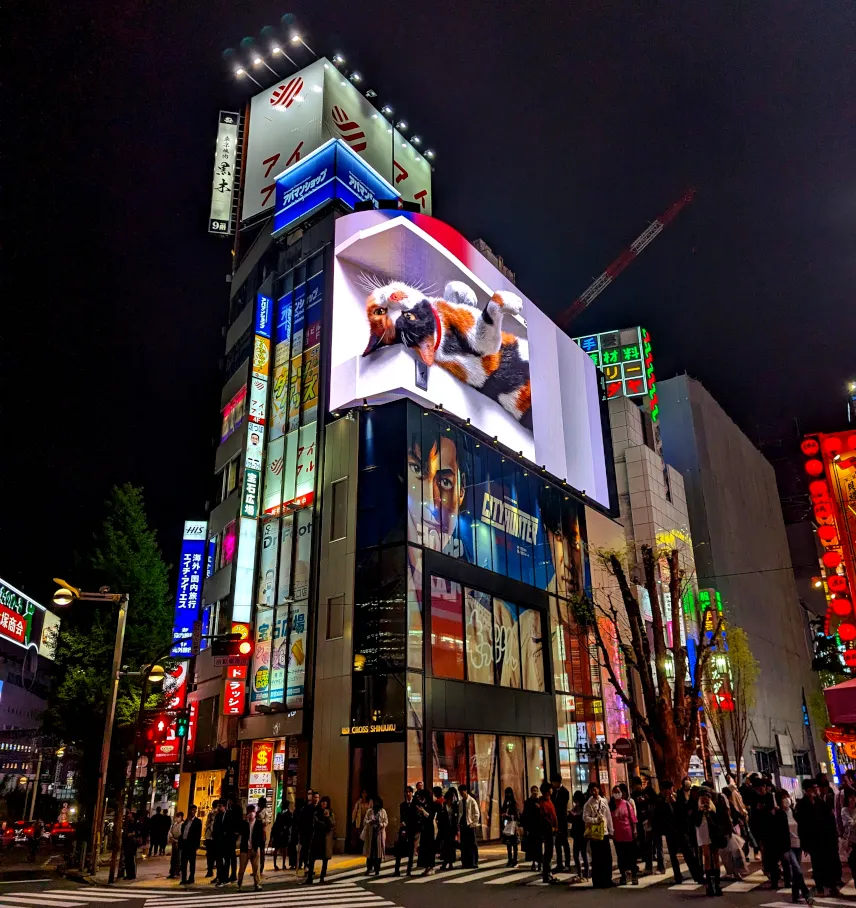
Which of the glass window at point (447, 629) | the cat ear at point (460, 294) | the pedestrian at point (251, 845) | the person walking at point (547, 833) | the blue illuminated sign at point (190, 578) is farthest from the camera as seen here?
the cat ear at point (460, 294)

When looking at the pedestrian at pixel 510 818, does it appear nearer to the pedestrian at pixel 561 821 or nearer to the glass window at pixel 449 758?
the pedestrian at pixel 561 821

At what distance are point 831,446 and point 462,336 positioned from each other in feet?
50.6

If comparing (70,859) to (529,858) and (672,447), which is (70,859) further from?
(672,447)

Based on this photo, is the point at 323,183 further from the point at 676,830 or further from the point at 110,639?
the point at 676,830

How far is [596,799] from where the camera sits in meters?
13.9

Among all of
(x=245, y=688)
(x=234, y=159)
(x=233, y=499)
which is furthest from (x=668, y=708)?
(x=234, y=159)

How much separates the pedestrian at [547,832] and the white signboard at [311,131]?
33584mm

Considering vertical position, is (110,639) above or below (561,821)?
above

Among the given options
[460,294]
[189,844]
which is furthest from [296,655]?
[460,294]

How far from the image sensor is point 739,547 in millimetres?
62844

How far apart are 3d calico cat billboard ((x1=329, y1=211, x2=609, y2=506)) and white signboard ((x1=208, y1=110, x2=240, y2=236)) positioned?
1589 cm

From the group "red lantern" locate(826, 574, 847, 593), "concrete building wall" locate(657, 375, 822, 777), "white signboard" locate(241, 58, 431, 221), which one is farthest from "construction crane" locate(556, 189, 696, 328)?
"red lantern" locate(826, 574, 847, 593)

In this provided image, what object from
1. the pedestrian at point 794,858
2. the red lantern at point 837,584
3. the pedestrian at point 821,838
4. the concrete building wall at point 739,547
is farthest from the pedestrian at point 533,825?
the concrete building wall at point 739,547

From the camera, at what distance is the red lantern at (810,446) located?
28.6 meters
